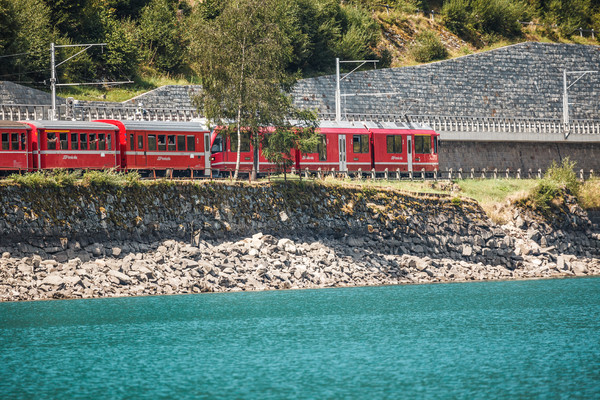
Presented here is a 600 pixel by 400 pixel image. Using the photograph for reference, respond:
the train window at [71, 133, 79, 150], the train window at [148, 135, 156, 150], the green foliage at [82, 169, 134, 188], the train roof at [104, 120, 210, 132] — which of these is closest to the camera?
the green foliage at [82, 169, 134, 188]

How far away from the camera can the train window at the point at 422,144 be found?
54.1 m

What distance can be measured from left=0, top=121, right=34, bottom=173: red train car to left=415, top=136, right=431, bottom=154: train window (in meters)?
24.9

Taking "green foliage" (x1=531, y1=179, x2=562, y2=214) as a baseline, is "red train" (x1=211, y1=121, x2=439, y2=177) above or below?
above

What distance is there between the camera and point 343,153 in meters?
51.2

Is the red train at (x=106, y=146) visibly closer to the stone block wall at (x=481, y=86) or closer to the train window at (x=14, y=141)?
the train window at (x=14, y=141)

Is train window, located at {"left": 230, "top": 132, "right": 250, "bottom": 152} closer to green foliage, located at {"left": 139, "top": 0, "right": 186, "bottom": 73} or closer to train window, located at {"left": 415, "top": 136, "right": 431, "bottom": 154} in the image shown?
train window, located at {"left": 415, "top": 136, "right": 431, "bottom": 154}

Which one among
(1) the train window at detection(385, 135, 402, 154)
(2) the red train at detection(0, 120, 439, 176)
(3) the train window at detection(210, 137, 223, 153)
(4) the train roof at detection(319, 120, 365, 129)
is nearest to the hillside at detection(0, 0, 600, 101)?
(3) the train window at detection(210, 137, 223, 153)

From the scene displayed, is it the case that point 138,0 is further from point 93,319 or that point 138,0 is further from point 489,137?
point 93,319

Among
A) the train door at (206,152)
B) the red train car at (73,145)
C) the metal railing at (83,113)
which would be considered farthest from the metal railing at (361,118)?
the red train car at (73,145)

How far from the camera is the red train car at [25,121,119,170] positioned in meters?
39.6

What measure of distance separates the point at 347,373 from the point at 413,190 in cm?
2837

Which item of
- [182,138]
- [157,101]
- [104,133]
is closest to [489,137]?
[157,101]

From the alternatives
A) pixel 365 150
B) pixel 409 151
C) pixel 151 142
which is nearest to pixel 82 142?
pixel 151 142

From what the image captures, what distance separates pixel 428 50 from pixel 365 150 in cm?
3468
